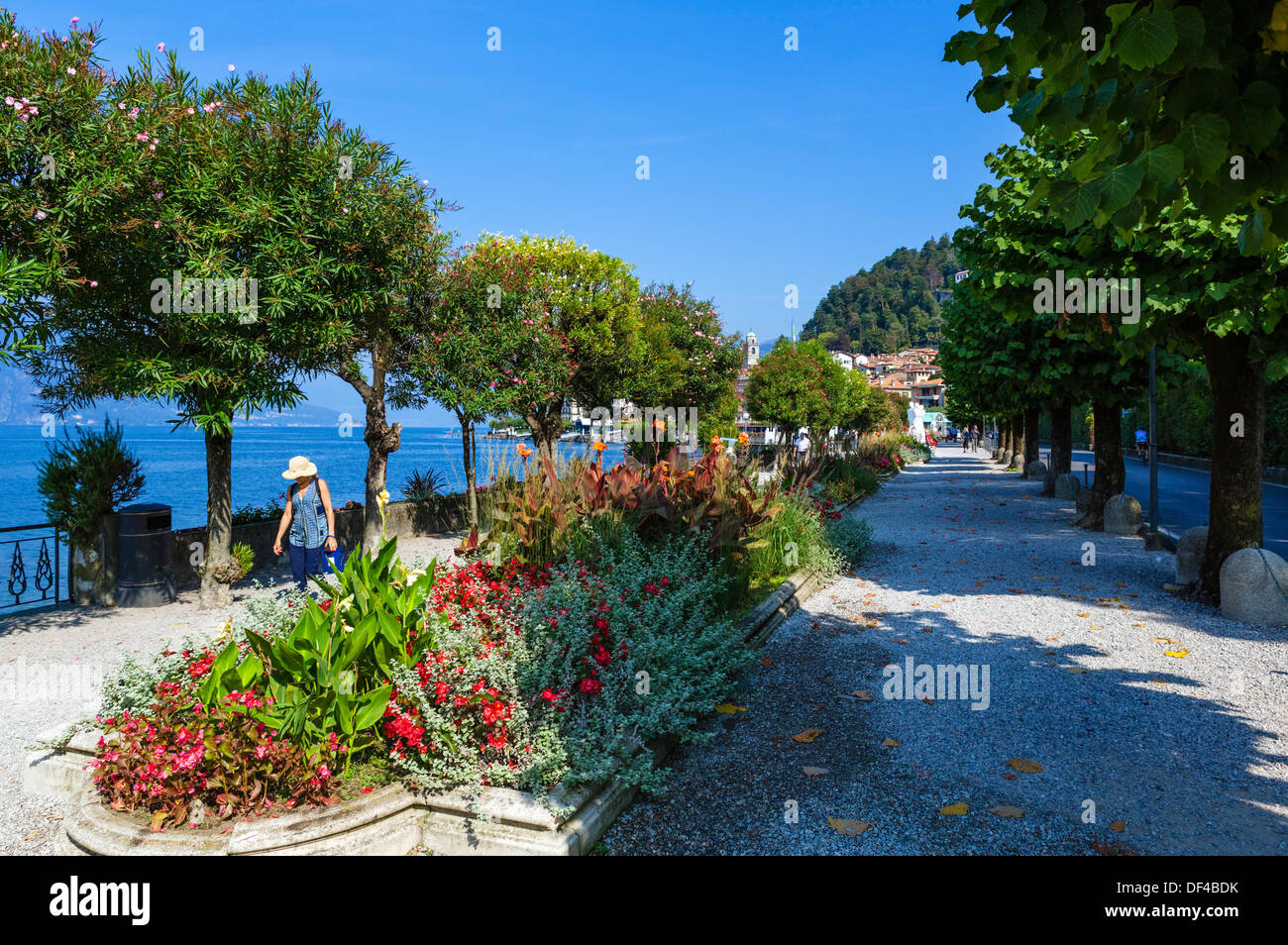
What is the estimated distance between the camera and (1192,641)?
20.4 feet

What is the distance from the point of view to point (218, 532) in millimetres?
8648

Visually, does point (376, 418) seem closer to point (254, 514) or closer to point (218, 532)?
point (254, 514)

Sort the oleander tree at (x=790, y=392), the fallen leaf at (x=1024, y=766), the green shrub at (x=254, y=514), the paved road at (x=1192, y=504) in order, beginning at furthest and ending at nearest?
the oleander tree at (x=790, y=392)
the paved road at (x=1192, y=504)
the green shrub at (x=254, y=514)
the fallen leaf at (x=1024, y=766)

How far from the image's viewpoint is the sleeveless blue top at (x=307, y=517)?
7.63 metres

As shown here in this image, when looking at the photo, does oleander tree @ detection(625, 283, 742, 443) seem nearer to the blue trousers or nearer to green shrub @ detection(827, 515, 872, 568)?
green shrub @ detection(827, 515, 872, 568)

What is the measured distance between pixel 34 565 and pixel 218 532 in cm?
244

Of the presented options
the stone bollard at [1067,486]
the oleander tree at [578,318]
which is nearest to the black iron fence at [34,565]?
the oleander tree at [578,318]

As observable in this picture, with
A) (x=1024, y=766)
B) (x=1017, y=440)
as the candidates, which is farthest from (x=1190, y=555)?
(x=1017, y=440)

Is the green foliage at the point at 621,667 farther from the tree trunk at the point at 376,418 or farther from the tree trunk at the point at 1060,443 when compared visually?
the tree trunk at the point at 1060,443

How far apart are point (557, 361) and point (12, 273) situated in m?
10.4

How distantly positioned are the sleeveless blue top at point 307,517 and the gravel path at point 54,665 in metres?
0.82

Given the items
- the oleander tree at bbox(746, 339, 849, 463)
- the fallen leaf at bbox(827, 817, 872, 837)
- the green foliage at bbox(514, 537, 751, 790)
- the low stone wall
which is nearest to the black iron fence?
the low stone wall

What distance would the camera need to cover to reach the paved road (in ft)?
44.3

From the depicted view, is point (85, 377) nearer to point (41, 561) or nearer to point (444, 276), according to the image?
point (41, 561)
